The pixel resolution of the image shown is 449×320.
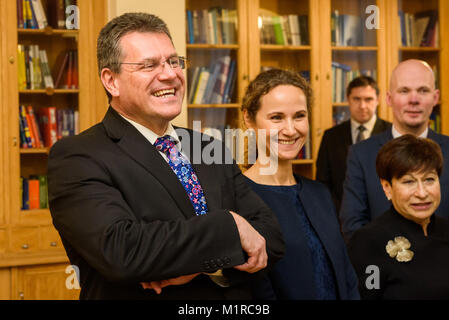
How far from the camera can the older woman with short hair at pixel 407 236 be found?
71.6 inches

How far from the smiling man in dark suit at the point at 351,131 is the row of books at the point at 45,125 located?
1.72m

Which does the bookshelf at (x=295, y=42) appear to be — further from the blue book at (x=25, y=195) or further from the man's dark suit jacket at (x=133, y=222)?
the man's dark suit jacket at (x=133, y=222)

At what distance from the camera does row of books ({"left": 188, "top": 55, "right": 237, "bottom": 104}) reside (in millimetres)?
4113

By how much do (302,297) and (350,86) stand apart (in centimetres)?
286

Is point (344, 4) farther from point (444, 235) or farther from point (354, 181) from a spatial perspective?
point (444, 235)

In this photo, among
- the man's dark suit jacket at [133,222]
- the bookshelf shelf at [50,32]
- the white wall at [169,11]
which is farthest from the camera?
the bookshelf shelf at [50,32]

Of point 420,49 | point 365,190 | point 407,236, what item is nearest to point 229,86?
point 420,49

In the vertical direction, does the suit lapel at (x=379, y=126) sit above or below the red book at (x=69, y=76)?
below

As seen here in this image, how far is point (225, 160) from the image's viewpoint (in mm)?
1592

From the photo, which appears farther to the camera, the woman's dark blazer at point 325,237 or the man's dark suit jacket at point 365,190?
the man's dark suit jacket at point 365,190

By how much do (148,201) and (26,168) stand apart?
2.73m

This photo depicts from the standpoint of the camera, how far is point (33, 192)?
12.5 ft

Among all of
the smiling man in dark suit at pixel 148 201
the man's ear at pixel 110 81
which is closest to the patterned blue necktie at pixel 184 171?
the smiling man in dark suit at pixel 148 201

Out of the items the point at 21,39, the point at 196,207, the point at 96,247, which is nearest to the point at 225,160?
the point at 196,207
